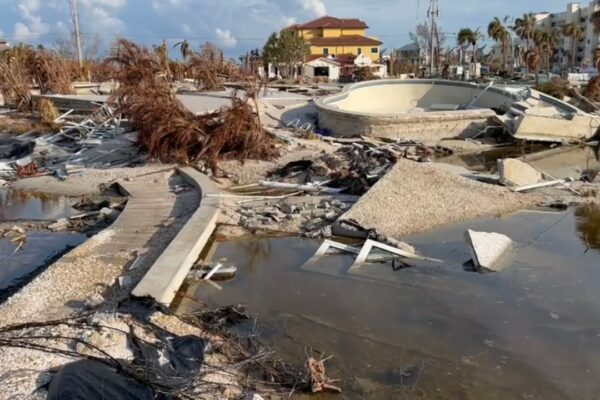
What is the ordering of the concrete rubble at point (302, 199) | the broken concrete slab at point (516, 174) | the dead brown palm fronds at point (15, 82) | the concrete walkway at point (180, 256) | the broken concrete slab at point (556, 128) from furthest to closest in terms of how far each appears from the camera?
the dead brown palm fronds at point (15, 82), the broken concrete slab at point (556, 128), the broken concrete slab at point (516, 174), the concrete rubble at point (302, 199), the concrete walkway at point (180, 256)

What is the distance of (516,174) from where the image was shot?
39.8ft

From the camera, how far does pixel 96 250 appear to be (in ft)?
25.9

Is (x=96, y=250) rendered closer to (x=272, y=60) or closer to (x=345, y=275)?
(x=345, y=275)

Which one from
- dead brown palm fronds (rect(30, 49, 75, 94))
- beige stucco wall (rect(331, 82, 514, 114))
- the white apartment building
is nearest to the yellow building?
the white apartment building

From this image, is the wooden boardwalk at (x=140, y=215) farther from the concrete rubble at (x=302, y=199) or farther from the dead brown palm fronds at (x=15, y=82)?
the dead brown palm fronds at (x=15, y=82)

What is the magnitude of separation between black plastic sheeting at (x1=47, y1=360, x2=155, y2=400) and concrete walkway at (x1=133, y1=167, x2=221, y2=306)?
1976mm

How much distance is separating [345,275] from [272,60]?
46.2 meters

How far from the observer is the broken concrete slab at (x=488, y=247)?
785cm

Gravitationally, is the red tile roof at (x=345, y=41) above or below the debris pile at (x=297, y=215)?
above

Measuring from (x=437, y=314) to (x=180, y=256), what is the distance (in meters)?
3.10

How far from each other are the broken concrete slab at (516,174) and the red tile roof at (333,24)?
66.6 metres

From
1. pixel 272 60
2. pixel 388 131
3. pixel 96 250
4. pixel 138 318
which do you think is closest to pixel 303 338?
pixel 138 318

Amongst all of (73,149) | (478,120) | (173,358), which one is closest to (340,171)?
(173,358)

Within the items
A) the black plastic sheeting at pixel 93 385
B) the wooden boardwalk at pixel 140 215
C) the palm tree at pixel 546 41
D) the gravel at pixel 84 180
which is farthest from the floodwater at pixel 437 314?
the palm tree at pixel 546 41
